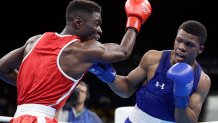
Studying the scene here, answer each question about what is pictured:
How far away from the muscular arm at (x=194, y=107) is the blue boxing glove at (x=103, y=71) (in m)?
0.53

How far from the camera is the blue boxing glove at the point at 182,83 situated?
8.12 ft

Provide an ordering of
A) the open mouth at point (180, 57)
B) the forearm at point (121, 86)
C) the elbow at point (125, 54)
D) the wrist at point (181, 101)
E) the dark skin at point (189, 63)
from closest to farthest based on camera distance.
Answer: the elbow at point (125, 54)
the wrist at point (181, 101)
the dark skin at point (189, 63)
the open mouth at point (180, 57)
the forearm at point (121, 86)

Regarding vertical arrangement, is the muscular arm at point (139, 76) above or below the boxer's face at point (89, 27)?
below

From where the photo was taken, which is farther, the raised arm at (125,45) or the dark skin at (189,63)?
the dark skin at (189,63)

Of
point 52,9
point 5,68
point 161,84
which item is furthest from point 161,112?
point 52,9

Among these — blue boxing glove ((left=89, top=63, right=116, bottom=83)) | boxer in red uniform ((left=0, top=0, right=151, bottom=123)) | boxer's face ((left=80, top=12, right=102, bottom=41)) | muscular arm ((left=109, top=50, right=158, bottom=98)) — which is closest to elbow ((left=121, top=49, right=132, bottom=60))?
boxer in red uniform ((left=0, top=0, right=151, bottom=123))

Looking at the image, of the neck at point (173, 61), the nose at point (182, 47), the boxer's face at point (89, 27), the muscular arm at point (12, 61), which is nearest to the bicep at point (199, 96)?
the neck at point (173, 61)

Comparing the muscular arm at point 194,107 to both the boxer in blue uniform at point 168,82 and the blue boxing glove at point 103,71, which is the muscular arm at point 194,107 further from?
the blue boxing glove at point 103,71

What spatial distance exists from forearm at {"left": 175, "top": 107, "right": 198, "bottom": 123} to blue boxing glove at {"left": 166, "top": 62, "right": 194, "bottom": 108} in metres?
0.04

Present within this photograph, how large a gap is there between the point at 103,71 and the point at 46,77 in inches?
23.5

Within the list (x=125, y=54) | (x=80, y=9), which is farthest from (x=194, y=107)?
(x=80, y=9)

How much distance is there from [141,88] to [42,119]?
0.86 meters

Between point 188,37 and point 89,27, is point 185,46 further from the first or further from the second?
point 89,27

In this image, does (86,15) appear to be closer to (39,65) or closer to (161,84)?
(39,65)
